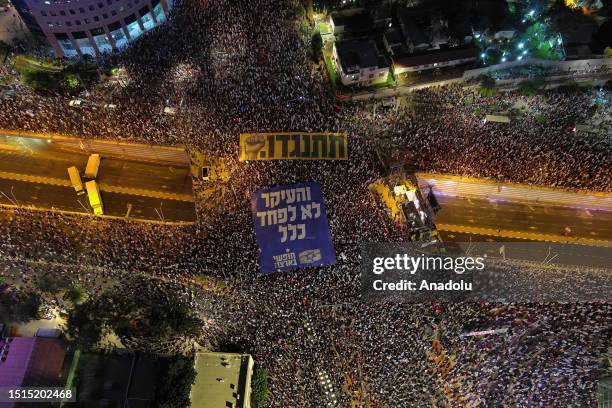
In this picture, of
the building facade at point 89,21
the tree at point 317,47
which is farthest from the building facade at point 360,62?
the building facade at point 89,21

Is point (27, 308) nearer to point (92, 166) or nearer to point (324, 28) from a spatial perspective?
point (92, 166)

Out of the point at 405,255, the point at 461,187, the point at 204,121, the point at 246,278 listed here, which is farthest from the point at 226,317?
the point at 461,187

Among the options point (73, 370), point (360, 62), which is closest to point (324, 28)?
point (360, 62)

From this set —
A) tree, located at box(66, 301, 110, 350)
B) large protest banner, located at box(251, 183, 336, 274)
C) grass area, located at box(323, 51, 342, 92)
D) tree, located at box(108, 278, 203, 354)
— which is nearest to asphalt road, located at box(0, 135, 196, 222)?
large protest banner, located at box(251, 183, 336, 274)

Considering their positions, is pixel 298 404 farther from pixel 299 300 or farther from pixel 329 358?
pixel 299 300

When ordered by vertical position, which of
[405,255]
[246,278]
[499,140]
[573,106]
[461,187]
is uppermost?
[573,106]

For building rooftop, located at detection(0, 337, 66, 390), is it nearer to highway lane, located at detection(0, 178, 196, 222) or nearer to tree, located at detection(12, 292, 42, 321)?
tree, located at detection(12, 292, 42, 321)

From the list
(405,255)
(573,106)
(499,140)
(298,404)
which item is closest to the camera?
(298,404)

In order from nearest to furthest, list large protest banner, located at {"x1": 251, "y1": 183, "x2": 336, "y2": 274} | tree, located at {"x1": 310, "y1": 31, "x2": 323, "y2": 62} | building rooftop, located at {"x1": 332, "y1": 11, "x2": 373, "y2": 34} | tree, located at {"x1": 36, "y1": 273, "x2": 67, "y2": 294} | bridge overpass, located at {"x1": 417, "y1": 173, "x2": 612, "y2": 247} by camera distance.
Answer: tree, located at {"x1": 36, "y1": 273, "x2": 67, "y2": 294}
large protest banner, located at {"x1": 251, "y1": 183, "x2": 336, "y2": 274}
bridge overpass, located at {"x1": 417, "y1": 173, "x2": 612, "y2": 247}
tree, located at {"x1": 310, "y1": 31, "x2": 323, "y2": 62}
building rooftop, located at {"x1": 332, "y1": 11, "x2": 373, "y2": 34}
